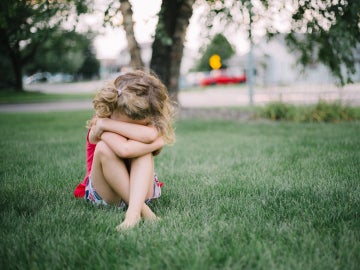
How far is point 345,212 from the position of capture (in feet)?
8.82

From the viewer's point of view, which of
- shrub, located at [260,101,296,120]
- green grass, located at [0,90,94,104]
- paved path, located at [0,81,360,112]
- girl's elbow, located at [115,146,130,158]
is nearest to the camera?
girl's elbow, located at [115,146,130,158]

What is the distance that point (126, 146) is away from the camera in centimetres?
262

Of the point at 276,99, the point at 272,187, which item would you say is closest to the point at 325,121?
the point at 276,99

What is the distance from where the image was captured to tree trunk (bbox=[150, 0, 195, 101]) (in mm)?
9461

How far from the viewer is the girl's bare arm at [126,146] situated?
8.59ft

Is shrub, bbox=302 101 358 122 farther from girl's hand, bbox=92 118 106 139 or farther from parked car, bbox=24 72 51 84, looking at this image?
parked car, bbox=24 72 51 84

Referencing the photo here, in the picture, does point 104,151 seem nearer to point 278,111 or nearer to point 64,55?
point 278,111

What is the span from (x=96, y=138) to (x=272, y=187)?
1672mm

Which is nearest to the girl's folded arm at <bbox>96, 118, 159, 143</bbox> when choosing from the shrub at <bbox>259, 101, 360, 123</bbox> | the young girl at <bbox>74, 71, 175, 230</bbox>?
the young girl at <bbox>74, 71, 175, 230</bbox>

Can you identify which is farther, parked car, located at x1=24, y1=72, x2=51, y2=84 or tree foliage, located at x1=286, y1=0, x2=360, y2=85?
parked car, located at x1=24, y1=72, x2=51, y2=84

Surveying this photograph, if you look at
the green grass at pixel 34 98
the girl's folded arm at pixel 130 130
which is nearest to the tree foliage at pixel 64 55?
the green grass at pixel 34 98

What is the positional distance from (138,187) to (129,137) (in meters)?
0.38

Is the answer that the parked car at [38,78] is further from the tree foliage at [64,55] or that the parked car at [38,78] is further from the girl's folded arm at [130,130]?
the girl's folded arm at [130,130]

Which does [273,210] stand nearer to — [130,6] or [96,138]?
[96,138]
